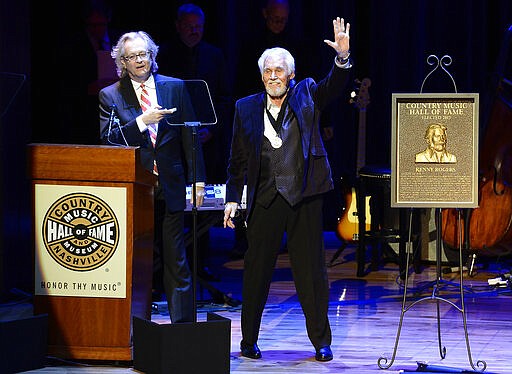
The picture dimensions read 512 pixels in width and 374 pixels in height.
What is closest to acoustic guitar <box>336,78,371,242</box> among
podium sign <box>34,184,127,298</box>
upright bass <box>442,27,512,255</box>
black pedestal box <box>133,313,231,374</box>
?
upright bass <box>442,27,512,255</box>

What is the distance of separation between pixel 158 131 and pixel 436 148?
149cm

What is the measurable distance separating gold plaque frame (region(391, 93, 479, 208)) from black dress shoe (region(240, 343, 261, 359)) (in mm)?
1102

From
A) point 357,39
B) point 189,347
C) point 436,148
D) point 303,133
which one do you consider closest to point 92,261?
point 189,347

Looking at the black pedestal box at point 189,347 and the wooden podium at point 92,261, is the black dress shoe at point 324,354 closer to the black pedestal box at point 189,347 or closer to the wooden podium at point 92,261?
the black pedestal box at point 189,347

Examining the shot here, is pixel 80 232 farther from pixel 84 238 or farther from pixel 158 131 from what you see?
pixel 158 131

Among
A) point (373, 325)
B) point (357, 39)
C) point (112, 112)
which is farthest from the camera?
point (357, 39)

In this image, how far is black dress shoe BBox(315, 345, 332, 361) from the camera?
5652 mm

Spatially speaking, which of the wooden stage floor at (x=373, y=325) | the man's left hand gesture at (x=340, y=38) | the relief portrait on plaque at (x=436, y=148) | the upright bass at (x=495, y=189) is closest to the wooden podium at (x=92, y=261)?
the wooden stage floor at (x=373, y=325)

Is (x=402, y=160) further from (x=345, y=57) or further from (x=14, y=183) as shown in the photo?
(x=14, y=183)

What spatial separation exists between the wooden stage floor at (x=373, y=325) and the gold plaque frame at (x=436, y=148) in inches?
20.4

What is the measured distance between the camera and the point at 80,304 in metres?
5.50

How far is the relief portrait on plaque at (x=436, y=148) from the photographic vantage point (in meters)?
5.27

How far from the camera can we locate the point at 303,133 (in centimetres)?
562

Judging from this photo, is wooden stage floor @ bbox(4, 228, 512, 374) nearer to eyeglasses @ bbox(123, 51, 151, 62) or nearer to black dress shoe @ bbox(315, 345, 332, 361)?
black dress shoe @ bbox(315, 345, 332, 361)
